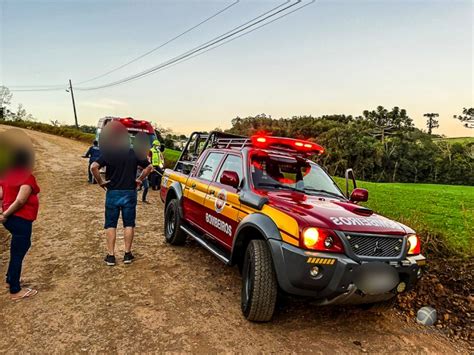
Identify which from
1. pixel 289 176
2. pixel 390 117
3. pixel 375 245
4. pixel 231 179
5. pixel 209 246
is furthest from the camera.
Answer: pixel 390 117

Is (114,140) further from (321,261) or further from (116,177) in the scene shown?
(321,261)

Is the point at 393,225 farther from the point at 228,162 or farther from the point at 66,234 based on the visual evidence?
the point at 66,234

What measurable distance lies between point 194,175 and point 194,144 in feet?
10.5

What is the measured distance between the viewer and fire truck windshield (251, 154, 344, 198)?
4508 mm

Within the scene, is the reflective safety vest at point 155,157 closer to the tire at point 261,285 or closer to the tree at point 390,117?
the tire at point 261,285

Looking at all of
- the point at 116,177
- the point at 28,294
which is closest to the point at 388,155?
the point at 116,177

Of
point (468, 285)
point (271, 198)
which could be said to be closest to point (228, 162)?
point (271, 198)

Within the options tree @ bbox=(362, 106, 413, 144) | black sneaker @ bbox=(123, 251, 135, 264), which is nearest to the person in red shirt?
black sneaker @ bbox=(123, 251, 135, 264)

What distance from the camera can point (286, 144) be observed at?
14.9ft

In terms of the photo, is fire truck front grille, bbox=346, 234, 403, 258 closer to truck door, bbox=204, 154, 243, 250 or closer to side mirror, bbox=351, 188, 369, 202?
side mirror, bbox=351, 188, 369, 202

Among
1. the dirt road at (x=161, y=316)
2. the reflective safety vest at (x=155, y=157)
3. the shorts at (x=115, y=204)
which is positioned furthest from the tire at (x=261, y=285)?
the reflective safety vest at (x=155, y=157)

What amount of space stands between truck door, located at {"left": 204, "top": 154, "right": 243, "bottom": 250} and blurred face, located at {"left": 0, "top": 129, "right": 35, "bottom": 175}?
219 centimetres

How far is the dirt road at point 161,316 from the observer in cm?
333

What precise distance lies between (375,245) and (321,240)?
1.76ft
